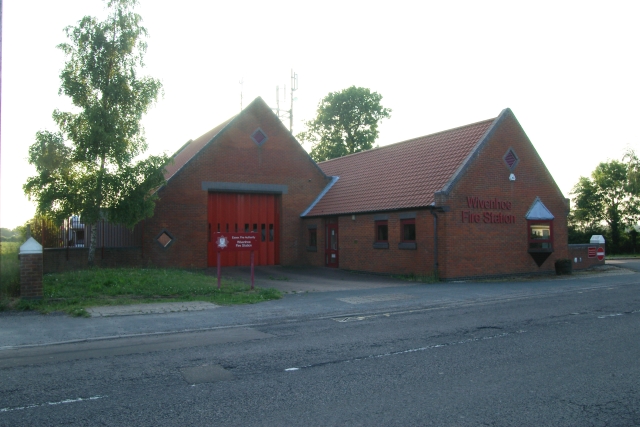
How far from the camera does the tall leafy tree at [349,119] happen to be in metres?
52.8

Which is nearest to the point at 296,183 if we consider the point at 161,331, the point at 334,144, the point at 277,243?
the point at 277,243

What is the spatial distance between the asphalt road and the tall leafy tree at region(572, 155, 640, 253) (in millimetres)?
51047

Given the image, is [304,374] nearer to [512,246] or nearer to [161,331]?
[161,331]

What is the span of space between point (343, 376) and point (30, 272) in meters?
9.62

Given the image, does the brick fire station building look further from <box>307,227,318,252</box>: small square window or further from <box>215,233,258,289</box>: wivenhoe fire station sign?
<box>215,233,258,289</box>: wivenhoe fire station sign

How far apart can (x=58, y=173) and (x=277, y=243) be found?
1164 centimetres

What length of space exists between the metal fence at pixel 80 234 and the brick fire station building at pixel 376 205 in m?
0.80

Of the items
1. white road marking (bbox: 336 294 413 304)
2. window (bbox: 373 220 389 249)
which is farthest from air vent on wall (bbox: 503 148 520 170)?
white road marking (bbox: 336 294 413 304)

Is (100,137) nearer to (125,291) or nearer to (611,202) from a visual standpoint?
(125,291)

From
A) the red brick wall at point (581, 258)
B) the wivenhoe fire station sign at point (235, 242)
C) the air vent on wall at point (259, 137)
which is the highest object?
the air vent on wall at point (259, 137)

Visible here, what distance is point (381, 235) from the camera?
2338 cm

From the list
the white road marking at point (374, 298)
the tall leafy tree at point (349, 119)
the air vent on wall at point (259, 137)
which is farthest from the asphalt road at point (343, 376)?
the tall leafy tree at point (349, 119)

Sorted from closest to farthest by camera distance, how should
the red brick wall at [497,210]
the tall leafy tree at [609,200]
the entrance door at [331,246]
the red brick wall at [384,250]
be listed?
the red brick wall at [497,210] → the red brick wall at [384,250] → the entrance door at [331,246] → the tall leafy tree at [609,200]

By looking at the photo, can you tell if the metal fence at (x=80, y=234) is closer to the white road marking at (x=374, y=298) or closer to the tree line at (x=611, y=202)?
the white road marking at (x=374, y=298)
